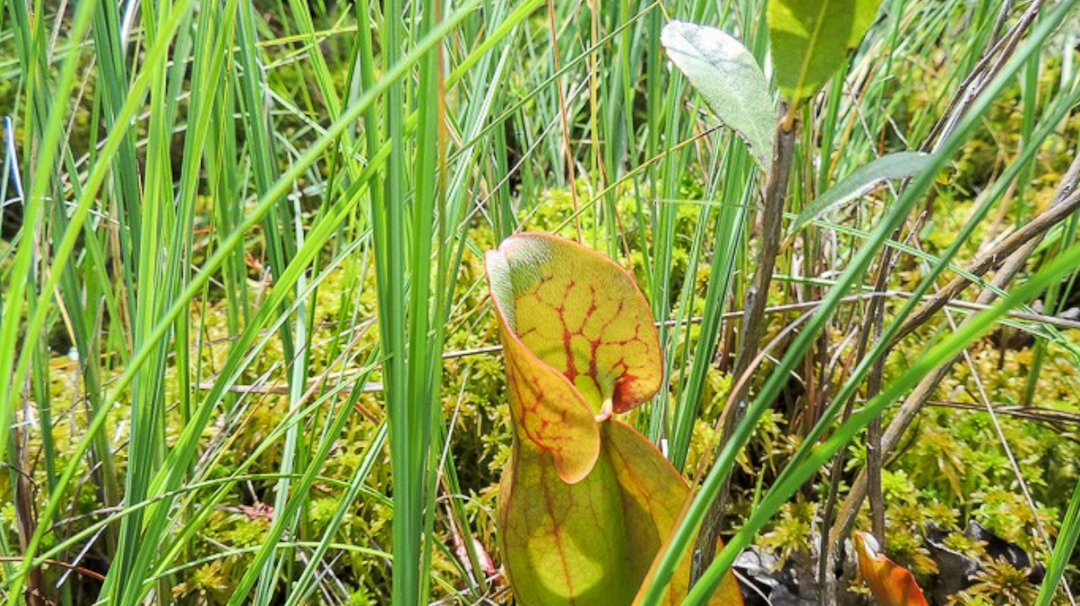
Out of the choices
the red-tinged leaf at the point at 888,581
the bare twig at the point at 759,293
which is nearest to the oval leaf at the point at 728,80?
the bare twig at the point at 759,293

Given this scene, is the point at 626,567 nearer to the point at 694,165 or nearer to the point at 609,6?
the point at 609,6

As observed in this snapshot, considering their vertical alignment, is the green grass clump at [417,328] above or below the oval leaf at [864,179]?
below

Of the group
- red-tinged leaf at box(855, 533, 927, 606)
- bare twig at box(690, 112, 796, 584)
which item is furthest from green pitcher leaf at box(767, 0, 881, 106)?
red-tinged leaf at box(855, 533, 927, 606)

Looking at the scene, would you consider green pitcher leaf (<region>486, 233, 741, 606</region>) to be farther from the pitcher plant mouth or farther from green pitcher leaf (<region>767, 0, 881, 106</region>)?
green pitcher leaf (<region>767, 0, 881, 106</region>)

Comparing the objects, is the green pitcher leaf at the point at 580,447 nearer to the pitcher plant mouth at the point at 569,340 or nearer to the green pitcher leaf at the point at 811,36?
the pitcher plant mouth at the point at 569,340

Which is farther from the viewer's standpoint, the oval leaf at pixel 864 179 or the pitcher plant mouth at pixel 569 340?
the pitcher plant mouth at pixel 569 340

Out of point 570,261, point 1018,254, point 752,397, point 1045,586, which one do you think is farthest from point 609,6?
point 1045,586

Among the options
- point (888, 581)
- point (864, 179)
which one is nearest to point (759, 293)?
point (864, 179)

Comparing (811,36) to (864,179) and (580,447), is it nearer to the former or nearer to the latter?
(864,179)
